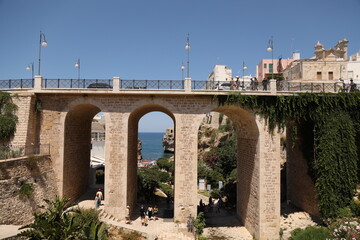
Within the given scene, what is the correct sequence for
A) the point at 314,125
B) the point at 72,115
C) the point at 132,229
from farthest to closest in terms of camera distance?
the point at 72,115 < the point at 314,125 < the point at 132,229

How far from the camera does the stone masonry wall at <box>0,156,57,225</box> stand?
32.5 feet

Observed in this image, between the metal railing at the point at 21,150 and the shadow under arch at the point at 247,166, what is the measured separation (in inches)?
399

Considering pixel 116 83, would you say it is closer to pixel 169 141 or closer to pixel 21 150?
pixel 21 150

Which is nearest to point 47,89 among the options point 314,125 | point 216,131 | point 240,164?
point 240,164

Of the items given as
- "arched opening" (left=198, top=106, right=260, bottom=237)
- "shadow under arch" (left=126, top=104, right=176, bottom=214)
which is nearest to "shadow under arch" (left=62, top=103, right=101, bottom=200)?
"shadow under arch" (left=126, top=104, right=176, bottom=214)

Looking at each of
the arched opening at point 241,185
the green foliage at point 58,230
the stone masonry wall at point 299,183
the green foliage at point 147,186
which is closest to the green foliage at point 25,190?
the green foliage at point 58,230

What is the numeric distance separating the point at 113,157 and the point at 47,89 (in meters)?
5.22

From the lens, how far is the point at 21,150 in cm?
1174

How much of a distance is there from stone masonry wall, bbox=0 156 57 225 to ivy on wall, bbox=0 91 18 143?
2326 millimetres

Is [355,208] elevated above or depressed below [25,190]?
below

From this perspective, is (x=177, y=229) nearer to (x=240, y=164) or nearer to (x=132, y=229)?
(x=132, y=229)

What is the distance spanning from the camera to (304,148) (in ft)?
48.1

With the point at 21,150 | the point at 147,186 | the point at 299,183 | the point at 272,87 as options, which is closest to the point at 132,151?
the point at 21,150

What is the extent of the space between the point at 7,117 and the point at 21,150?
7.11 ft
